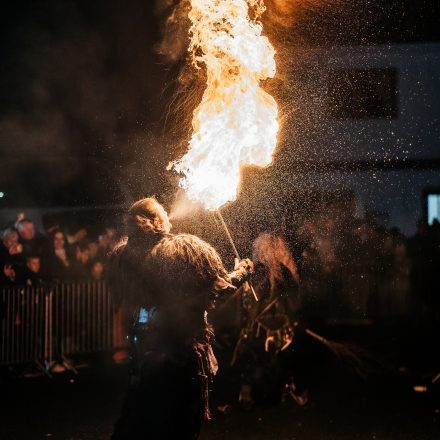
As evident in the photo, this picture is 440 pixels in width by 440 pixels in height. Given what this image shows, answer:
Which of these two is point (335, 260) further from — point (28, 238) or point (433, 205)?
point (28, 238)

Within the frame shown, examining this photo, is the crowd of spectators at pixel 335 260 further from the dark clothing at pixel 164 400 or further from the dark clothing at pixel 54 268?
the dark clothing at pixel 164 400

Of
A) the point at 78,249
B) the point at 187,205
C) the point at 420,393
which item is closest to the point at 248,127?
the point at 187,205

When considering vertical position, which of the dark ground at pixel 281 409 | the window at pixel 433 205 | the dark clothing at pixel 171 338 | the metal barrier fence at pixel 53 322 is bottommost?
the dark ground at pixel 281 409

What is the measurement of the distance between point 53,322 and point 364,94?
5.91 m

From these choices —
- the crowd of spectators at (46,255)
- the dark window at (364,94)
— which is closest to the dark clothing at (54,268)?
the crowd of spectators at (46,255)

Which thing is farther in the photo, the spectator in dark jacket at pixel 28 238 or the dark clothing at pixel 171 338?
the spectator in dark jacket at pixel 28 238

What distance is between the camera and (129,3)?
23.2 ft

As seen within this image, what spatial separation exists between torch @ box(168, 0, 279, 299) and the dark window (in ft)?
15.5

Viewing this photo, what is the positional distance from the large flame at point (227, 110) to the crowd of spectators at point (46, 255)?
2927 millimetres

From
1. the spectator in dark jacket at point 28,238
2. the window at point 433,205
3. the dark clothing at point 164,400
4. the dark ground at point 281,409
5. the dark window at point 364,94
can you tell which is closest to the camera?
the dark clothing at point 164,400

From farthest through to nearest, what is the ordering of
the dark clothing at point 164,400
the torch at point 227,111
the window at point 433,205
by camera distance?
the window at point 433,205
the torch at point 227,111
the dark clothing at point 164,400

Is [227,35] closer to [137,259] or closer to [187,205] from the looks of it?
[187,205]

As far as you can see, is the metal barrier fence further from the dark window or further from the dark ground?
the dark window

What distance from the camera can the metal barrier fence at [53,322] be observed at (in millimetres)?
7066
